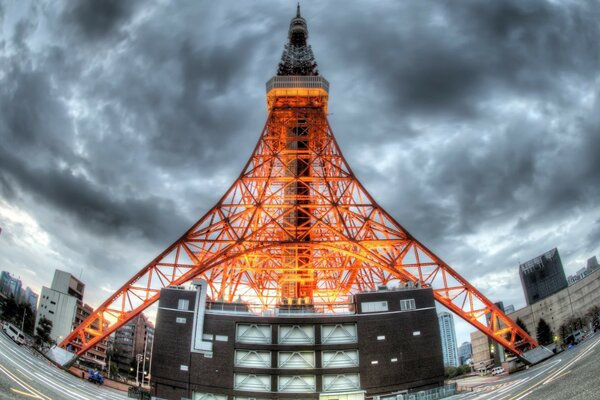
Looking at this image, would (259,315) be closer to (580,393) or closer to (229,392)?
(229,392)

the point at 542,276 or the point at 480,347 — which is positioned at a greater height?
the point at 542,276

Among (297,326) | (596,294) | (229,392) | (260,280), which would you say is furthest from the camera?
(596,294)

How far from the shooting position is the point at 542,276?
108m

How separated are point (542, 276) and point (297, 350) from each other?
99977 mm

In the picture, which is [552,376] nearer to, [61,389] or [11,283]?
[61,389]

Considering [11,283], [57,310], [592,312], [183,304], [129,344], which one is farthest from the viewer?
[11,283]

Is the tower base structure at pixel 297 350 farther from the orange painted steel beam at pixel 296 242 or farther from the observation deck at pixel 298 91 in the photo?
the observation deck at pixel 298 91

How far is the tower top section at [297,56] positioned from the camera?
1965 inches

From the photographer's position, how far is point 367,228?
35781mm

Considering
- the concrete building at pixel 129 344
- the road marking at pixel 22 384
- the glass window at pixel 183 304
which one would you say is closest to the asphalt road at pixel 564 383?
the glass window at pixel 183 304

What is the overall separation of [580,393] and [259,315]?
781 inches

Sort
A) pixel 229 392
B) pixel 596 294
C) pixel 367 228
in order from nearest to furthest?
pixel 229 392 → pixel 367 228 → pixel 596 294

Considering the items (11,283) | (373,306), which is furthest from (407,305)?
(11,283)

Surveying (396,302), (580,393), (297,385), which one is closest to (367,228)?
(396,302)
